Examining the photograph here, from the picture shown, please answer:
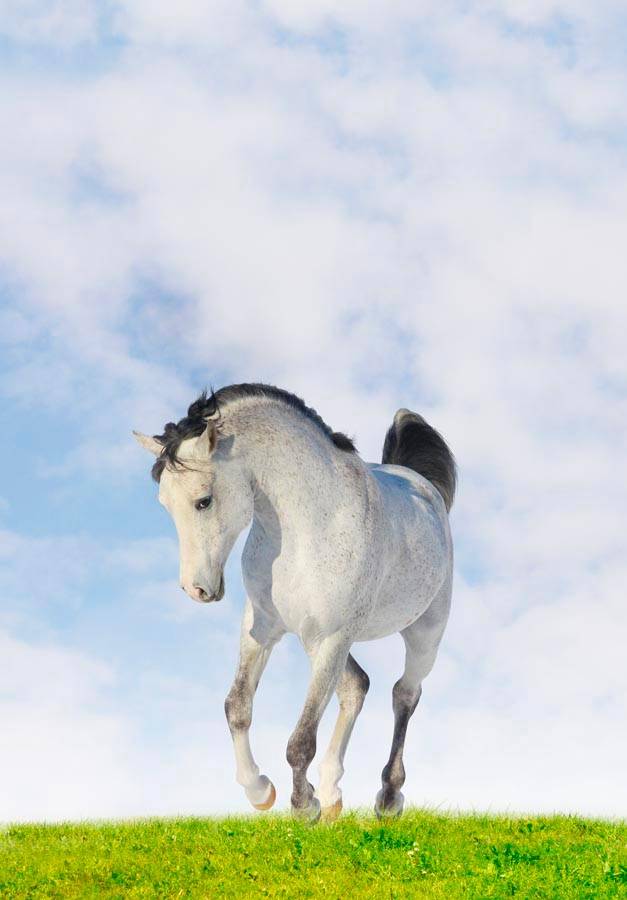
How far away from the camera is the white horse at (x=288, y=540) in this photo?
9.88 meters

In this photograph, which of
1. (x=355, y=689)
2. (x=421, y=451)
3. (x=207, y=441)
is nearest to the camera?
(x=207, y=441)

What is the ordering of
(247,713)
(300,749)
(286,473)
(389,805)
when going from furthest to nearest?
(389,805), (247,713), (286,473), (300,749)

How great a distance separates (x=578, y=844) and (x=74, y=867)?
5331mm

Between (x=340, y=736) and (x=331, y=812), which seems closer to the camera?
(x=331, y=812)

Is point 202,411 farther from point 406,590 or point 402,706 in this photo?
point 402,706

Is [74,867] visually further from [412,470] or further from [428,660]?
[412,470]

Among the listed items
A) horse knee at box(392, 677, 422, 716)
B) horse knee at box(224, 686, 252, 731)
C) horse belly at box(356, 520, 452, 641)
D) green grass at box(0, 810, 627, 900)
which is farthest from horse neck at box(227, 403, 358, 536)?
horse knee at box(392, 677, 422, 716)

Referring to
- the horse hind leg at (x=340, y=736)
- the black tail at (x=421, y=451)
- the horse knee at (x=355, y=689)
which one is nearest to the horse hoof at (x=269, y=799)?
the horse hind leg at (x=340, y=736)

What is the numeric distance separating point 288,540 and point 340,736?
7.55ft

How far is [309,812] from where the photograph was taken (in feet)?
33.9

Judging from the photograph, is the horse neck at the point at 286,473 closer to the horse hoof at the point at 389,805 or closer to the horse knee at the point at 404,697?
the horse knee at the point at 404,697

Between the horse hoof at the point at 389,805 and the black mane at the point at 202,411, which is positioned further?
the horse hoof at the point at 389,805

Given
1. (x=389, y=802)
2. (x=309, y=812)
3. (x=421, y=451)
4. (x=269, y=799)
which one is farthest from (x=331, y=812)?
(x=421, y=451)

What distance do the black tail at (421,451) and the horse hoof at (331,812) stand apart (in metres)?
4.96
